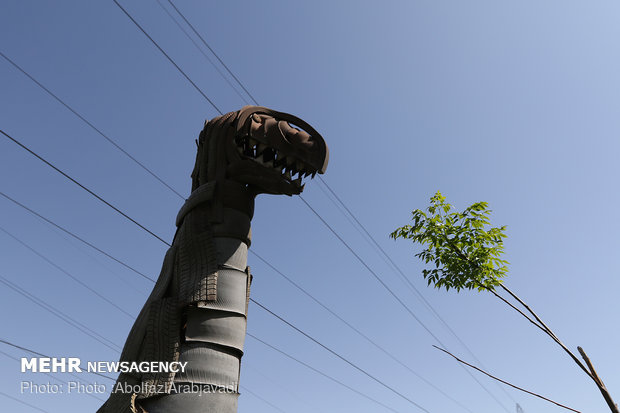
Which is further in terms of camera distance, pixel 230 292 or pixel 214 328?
pixel 230 292

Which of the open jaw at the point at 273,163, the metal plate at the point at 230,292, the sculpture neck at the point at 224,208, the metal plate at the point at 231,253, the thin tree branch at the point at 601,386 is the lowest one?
the thin tree branch at the point at 601,386

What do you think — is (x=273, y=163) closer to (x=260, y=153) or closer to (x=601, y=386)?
(x=260, y=153)

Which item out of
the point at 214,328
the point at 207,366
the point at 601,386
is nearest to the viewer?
the point at 601,386

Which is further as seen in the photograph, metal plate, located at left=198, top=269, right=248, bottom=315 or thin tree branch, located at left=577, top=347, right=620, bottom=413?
metal plate, located at left=198, top=269, right=248, bottom=315

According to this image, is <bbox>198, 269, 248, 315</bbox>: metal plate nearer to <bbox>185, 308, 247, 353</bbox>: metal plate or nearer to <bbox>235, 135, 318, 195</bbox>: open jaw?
<bbox>185, 308, 247, 353</bbox>: metal plate

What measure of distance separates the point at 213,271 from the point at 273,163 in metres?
1.50

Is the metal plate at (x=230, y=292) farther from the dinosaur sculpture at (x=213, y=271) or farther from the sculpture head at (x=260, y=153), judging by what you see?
the sculpture head at (x=260, y=153)

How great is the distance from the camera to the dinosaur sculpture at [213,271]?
421 centimetres

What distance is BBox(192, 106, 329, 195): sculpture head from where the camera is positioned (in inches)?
215

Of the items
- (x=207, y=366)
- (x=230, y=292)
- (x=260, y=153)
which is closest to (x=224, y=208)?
(x=260, y=153)

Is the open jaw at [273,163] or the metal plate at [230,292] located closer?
the metal plate at [230,292]

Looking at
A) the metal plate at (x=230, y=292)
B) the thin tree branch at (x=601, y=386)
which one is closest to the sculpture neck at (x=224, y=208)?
the metal plate at (x=230, y=292)

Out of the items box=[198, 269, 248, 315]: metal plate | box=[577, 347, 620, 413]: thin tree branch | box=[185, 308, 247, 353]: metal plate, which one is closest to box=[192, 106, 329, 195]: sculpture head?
box=[198, 269, 248, 315]: metal plate

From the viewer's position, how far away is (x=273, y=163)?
5.57 meters
